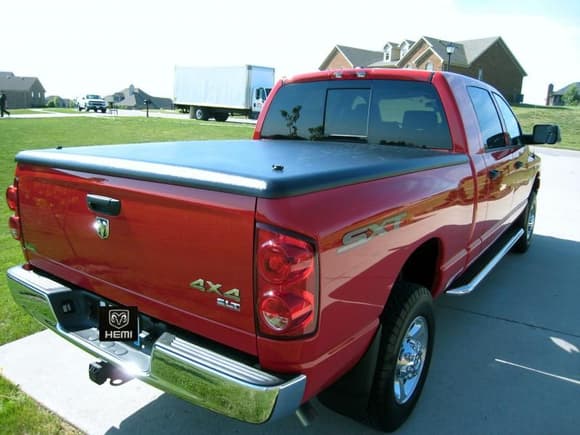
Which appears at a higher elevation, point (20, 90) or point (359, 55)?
point (359, 55)

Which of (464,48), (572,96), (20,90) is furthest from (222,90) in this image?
(20,90)

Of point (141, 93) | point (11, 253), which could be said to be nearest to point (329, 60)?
point (11, 253)

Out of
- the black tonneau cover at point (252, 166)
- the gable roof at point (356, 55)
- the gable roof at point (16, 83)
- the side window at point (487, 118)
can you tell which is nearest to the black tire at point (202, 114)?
the gable roof at point (356, 55)

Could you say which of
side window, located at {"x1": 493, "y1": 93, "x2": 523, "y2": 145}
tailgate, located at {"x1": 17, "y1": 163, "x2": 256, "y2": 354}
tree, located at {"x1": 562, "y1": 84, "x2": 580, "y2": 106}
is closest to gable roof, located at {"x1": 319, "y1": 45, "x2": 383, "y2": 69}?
tree, located at {"x1": 562, "y1": 84, "x2": 580, "y2": 106}

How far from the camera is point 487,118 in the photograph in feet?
13.9

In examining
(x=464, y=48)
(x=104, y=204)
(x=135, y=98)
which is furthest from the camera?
→ (x=135, y=98)

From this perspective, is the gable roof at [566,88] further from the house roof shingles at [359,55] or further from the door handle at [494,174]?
→ the door handle at [494,174]

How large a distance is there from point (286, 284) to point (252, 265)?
15 cm

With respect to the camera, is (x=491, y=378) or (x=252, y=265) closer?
(x=252, y=265)

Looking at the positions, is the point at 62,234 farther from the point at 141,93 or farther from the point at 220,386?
the point at 141,93

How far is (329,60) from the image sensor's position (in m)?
62.5

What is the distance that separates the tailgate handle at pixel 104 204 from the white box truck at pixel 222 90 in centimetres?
3307

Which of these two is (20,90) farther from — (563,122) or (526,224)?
(526,224)

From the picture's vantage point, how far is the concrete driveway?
2.82m
